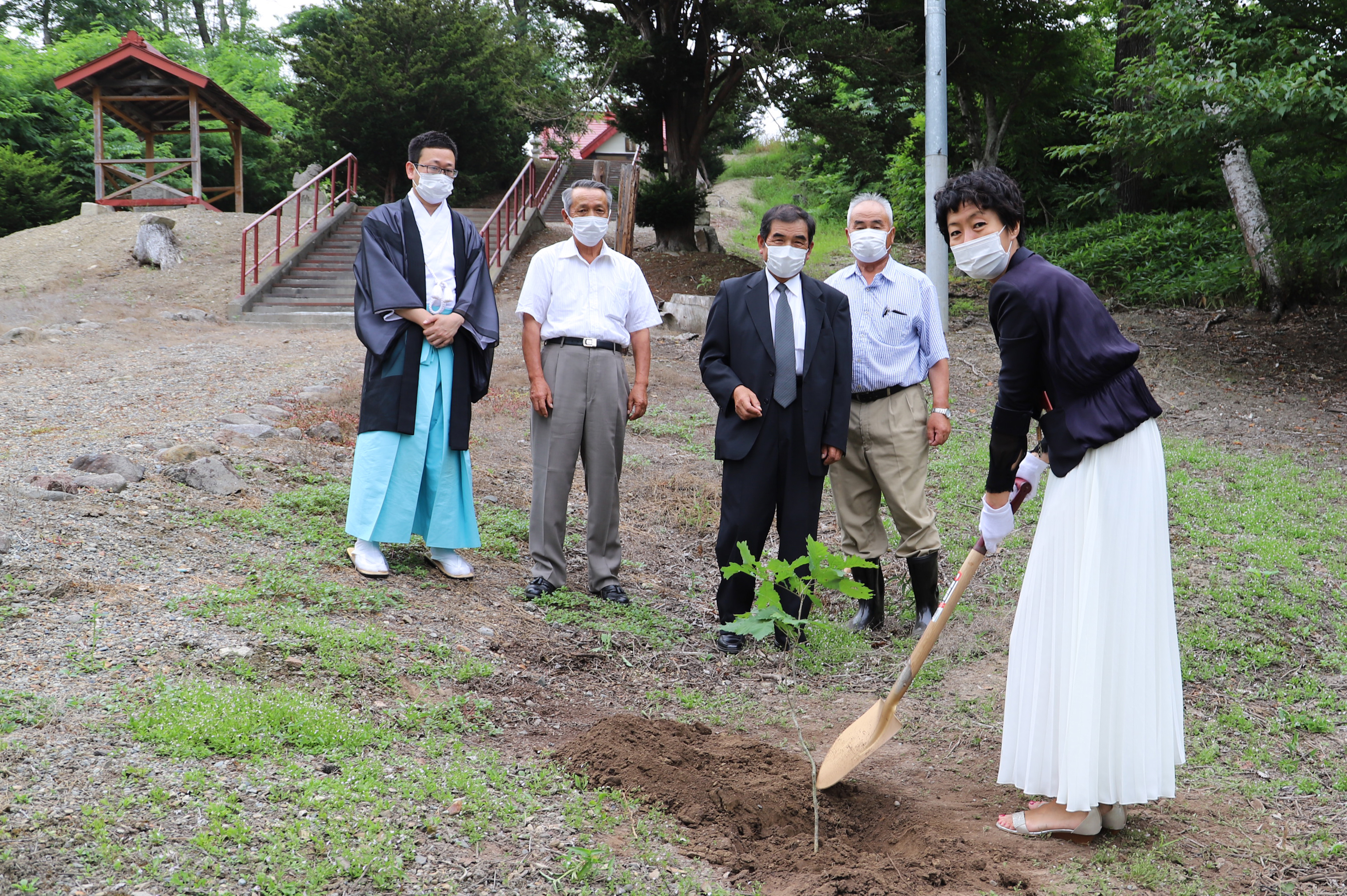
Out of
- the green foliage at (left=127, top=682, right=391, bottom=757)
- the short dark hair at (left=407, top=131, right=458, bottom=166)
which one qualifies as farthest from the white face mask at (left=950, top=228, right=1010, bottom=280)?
the short dark hair at (left=407, top=131, right=458, bottom=166)

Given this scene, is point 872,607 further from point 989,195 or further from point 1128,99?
point 1128,99

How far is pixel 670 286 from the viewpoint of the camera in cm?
1584

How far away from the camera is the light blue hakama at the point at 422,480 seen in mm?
4863

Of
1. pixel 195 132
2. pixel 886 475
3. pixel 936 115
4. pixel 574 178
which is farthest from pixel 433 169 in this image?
pixel 574 178

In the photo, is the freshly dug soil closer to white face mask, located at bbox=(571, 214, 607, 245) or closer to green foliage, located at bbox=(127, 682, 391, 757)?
green foliage, located at bbox=(127, 682, 391, 757)

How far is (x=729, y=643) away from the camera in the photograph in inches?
186

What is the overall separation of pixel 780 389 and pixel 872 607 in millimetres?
1342

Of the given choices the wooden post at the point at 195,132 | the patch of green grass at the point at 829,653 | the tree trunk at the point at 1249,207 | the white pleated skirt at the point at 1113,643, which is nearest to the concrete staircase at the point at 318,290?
the wooden post at the point at 195,132

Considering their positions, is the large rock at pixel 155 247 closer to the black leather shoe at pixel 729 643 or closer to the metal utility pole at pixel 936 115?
the metal utility pole at pixel 936 115

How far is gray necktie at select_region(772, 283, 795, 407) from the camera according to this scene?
4562 mm

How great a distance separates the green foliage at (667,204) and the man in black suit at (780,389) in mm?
12964

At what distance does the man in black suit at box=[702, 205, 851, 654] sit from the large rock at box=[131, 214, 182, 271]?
14650 millimetres

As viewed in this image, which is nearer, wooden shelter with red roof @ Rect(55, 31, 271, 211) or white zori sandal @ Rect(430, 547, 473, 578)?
white zori sandal @ Rect(430, 547, 473, 578)

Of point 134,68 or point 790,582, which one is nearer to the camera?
point 790,582
